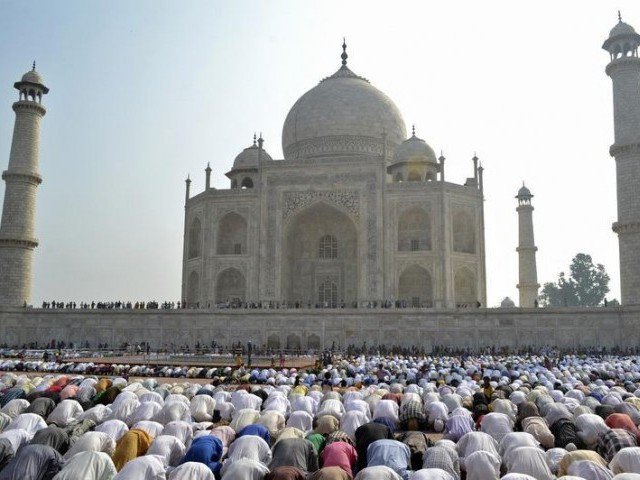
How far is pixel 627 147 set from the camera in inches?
923

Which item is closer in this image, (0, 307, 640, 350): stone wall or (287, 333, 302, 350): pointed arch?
(0, 307, 640, 350): stone wall

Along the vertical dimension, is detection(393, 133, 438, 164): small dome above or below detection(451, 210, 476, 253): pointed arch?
above

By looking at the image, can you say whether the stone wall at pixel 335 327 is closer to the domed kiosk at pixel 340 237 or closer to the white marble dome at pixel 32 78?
the domed kiosk at pixel 340 237

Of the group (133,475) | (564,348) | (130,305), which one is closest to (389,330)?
(564,348)

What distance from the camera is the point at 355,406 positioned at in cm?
821

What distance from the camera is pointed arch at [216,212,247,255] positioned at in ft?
98.8

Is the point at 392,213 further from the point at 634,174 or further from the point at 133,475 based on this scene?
the point at 133,475

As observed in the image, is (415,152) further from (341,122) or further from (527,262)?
(527,262)

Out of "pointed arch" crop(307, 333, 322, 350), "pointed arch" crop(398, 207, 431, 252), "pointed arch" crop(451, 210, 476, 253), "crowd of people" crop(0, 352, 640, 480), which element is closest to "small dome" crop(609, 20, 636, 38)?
"pointed arch" crop(451, 210, 476, 253)

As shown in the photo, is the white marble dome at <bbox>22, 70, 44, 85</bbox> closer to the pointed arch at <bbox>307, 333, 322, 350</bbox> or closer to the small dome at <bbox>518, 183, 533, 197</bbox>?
the pointed arch at <bbox>307, 333, 322, 350</bbox>

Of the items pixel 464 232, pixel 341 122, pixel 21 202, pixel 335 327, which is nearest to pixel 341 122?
pixel 341 122

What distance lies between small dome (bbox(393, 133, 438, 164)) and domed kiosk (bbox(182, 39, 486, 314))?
6cm

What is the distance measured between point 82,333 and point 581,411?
69.6 feet

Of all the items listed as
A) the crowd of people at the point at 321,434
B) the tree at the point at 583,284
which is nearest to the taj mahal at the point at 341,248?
the crowd of people at the point at 321,434
